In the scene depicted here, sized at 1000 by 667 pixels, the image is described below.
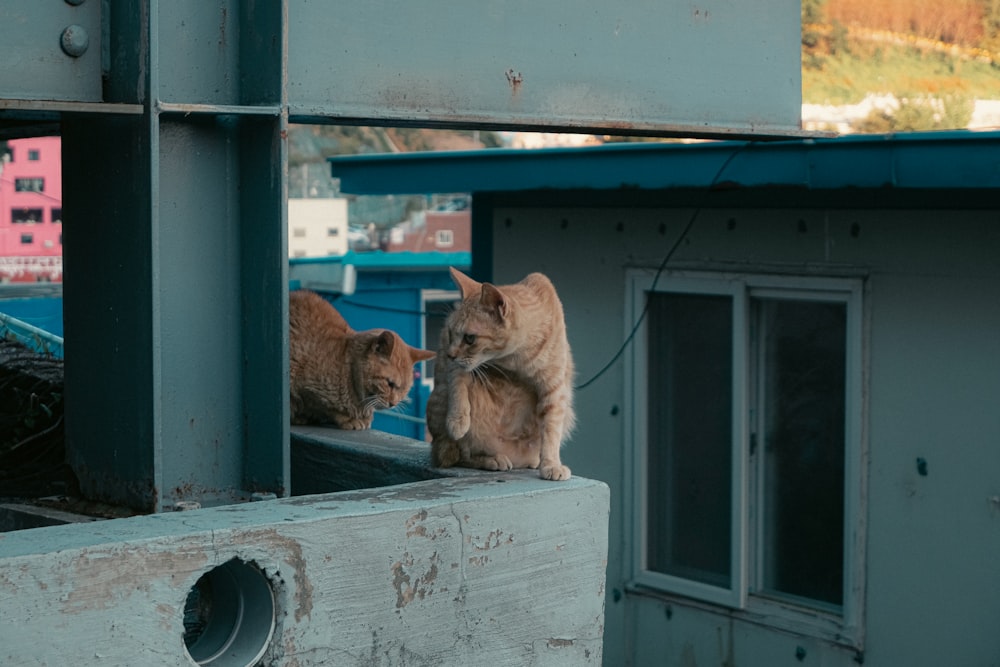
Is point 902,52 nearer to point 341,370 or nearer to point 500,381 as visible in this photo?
point 341,370

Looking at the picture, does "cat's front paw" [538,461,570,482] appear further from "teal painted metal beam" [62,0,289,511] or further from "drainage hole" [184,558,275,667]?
"drainage hole" [184,558,275,667]

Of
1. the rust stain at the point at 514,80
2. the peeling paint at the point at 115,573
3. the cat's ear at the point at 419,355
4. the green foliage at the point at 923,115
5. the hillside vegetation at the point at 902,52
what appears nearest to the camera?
the peeling paint at the point at 115,573

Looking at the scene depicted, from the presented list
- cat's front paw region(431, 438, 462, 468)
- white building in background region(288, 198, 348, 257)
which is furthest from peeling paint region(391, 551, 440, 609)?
white building in background region(288, 198, 348, 257)

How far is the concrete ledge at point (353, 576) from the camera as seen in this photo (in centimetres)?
309

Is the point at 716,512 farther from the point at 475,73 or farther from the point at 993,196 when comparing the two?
the point at 475,73

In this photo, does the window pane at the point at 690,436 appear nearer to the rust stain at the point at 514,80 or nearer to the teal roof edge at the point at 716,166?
the teal roof edge at the point at 716,166

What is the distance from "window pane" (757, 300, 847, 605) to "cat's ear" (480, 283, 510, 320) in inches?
124

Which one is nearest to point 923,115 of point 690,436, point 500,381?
point 690,436

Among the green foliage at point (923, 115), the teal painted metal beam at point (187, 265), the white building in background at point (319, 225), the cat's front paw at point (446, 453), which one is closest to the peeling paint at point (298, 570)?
the teal painted metal beam at point (187, 265)

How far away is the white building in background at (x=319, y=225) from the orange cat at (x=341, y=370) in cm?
3086

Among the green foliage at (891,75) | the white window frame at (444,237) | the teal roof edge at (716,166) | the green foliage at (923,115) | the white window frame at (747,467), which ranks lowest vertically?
the white window frame at (747,467)

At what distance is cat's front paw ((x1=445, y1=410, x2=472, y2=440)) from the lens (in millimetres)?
4812

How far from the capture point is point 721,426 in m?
7.88

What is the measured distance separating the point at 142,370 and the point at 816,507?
4.54 metres
